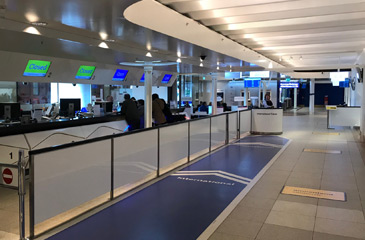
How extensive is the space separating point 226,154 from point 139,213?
480 centimetres

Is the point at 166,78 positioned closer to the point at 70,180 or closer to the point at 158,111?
the point at 158,111

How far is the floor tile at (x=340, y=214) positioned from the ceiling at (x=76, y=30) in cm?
384

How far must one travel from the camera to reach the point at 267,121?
532 inches

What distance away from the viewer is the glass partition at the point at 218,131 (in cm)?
980

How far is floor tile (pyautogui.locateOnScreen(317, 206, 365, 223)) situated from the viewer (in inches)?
179

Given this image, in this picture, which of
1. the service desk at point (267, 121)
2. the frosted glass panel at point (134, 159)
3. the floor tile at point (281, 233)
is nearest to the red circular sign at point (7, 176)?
the frosted glass panel at point (134, 159)

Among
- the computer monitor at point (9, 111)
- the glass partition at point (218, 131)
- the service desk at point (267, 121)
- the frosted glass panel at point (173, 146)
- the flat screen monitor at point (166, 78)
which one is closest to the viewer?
the frosted glass panel at point (173, 146)

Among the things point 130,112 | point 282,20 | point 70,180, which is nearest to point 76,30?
point 70,180

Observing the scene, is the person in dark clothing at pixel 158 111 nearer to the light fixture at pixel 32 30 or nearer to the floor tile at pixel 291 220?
the light fixture at pixel 32 30

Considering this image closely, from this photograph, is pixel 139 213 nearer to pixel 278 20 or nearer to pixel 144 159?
pixel 144 159

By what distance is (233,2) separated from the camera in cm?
548

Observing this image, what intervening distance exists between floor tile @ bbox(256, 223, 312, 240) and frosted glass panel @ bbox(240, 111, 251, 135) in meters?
8.41

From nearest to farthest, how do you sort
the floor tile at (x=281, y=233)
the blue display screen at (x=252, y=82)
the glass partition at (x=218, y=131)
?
the floor tile at (x=281, y=233) → the glass partition at (x=218, y=131) → the blue display screen at (x=252, y=82)

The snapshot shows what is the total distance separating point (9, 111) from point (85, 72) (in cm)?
367
